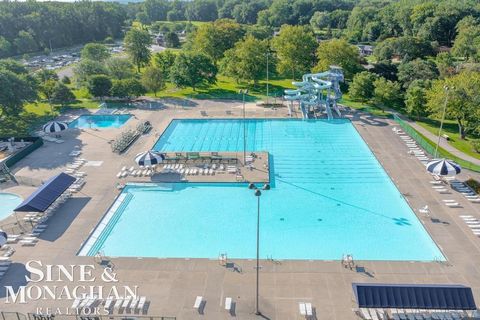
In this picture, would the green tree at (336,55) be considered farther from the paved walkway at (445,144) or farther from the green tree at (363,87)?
the paved walkway at (445,144)

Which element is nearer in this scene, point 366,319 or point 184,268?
point 366,319

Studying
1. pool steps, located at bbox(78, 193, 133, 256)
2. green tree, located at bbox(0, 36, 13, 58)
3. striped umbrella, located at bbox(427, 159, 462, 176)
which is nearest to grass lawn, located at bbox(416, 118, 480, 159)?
striped umbrella, located at bbox(427, 159, 462, 176)

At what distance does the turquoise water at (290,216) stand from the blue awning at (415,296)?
555 centimetres

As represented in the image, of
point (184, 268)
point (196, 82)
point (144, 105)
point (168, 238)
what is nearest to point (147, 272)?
point (184, 268)

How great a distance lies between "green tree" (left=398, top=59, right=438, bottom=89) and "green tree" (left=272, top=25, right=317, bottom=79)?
56.2ft

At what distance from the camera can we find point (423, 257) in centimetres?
2847

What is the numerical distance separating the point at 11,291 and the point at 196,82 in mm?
48724

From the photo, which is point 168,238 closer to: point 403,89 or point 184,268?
point 184,268

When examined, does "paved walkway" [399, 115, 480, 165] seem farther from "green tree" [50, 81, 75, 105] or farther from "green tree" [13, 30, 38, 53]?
"green tree" [13, 30, 38, 53]

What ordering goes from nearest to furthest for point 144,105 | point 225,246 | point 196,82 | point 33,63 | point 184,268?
point 184,268 → point 225,246 → point 144,105 → point 196,82 → point 33,63

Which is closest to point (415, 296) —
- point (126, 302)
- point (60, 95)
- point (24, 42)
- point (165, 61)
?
point (126, 302)

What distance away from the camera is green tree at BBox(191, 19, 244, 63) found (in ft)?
271

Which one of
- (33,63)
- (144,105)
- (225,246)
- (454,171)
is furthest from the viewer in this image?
(33,63)

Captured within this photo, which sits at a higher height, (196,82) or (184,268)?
(196,82)
